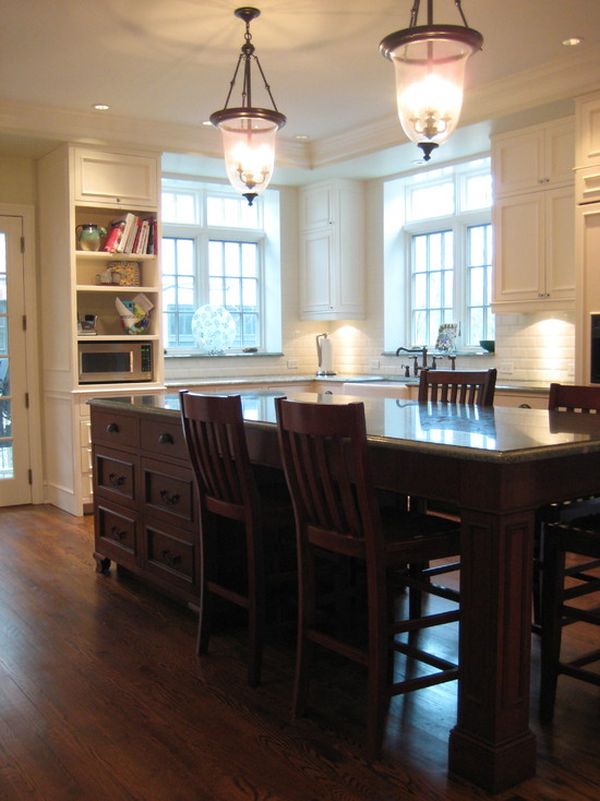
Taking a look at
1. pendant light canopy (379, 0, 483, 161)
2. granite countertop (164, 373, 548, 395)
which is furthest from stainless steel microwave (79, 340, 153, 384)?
pendant light canopy (379, 0, 483, 161)

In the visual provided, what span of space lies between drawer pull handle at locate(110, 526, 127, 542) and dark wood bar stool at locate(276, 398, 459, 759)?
1.67m

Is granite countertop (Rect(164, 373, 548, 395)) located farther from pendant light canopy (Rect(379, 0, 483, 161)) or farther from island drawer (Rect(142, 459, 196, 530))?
pendant light canopy (Rect(379, 0, 483, 161))

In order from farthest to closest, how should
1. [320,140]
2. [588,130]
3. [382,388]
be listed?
[320,140]
[382,388]
[588,130]

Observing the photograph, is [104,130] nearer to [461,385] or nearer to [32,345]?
[32,345]

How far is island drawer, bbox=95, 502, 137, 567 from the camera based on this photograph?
393 cm

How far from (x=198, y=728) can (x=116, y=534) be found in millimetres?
1747

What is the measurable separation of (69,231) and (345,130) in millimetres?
2171

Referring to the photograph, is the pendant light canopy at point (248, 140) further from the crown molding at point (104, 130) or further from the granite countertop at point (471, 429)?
the crown molding at point (104, 130)

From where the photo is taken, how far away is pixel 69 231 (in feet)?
18.4

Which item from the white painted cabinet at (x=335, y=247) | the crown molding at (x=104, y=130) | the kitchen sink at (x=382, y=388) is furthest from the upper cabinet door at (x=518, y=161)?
the crown molding at (x=104, y=130)

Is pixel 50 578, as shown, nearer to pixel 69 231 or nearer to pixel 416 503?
pixel 416 503

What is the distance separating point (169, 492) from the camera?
3559 mm

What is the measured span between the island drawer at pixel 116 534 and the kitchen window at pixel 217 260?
2990mm

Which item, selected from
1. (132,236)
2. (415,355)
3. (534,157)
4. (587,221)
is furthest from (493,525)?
(415,355)
